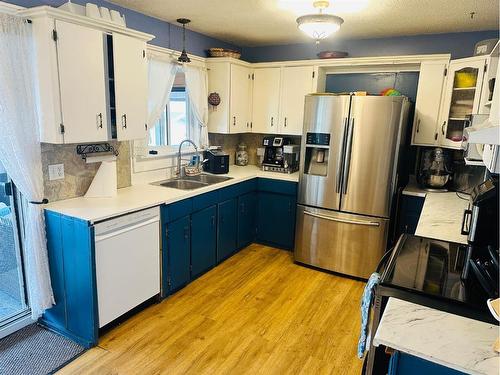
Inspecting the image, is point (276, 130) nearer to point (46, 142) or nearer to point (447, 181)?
point (447, 181)

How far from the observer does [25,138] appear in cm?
221

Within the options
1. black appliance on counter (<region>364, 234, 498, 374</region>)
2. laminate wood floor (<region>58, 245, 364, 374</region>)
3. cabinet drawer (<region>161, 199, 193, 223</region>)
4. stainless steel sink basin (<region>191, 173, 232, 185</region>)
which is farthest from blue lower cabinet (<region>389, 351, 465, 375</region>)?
stainless steel sink basin (<region>191, 173, 232, 185</region>)

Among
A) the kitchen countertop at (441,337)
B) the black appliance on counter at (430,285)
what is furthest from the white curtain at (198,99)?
the kitchen countertop at (441,337)

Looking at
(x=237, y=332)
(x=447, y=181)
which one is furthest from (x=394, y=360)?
(x=447, y=181)

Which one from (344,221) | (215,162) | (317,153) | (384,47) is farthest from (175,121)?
(384,47)

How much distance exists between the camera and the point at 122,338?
7.95 ft

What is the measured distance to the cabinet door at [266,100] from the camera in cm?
410

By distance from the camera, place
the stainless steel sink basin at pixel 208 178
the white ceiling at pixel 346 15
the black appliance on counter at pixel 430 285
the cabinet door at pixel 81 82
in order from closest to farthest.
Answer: the black appliance on counter at pixel 430 285
the cabinet door at pixel 81 82
the white ceiling at pixel 346 15
the stainless steel sink basin at pixel 208 178

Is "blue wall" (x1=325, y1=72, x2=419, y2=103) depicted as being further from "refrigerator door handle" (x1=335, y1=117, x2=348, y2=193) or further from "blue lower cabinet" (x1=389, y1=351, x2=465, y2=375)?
"blue lower cabinet" (x1=389, y1=351, x2=465, y2=375)

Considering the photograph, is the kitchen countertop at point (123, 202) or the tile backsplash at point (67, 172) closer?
the kitchen countertop at point (123, 202)

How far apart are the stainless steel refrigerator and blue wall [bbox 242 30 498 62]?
0.89 m

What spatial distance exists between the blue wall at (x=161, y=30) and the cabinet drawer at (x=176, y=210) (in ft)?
5.09

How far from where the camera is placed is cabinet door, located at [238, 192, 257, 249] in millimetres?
3855

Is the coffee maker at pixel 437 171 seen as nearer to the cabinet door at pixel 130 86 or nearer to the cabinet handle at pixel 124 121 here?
the cabinet door at pixel 130 86
